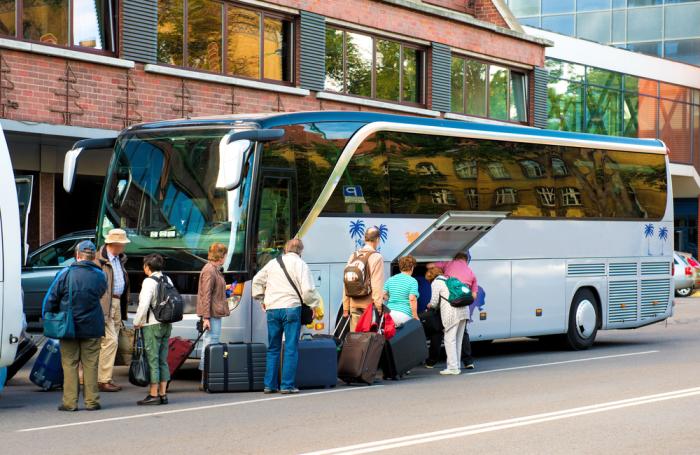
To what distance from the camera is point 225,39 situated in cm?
2439

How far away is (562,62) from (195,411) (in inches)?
1362

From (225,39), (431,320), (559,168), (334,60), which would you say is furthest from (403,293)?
(334,60)

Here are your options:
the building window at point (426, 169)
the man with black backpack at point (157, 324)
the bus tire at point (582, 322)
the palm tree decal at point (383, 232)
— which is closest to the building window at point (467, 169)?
the building window at point (426, 169)

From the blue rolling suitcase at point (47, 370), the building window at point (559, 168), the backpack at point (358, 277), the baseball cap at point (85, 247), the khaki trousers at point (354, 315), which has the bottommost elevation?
the blue rolling suitcase at point (47, 370)

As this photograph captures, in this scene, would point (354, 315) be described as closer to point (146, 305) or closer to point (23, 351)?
point (146, 305)

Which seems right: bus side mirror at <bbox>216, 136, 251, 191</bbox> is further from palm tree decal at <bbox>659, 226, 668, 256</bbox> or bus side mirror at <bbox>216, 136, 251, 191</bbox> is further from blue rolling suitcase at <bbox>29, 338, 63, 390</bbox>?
palm tree decal at <bbox>659, 226, 668, 256</bbox>

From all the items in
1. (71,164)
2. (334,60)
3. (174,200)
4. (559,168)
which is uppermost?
(334,60)

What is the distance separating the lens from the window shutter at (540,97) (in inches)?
1362

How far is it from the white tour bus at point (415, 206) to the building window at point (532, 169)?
0.02 m

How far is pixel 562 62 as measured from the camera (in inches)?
1735

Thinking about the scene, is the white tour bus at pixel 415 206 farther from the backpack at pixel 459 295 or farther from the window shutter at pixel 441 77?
the window shutter at pixel 441 77

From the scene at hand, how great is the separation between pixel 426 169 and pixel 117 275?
484cm

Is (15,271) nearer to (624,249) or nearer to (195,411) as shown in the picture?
(195,411)

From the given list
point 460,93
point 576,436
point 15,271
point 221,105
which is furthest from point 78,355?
point 460,93
